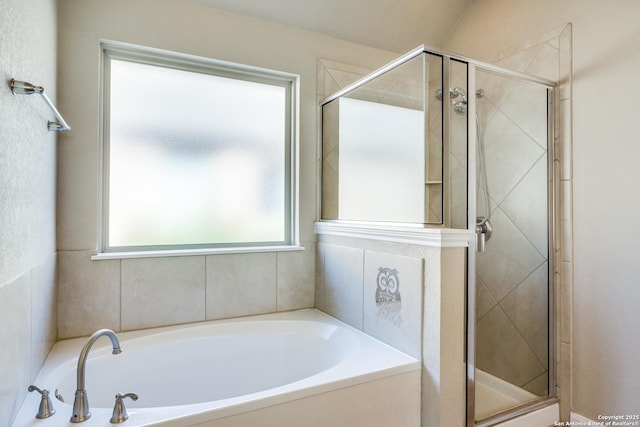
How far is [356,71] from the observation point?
2609 mm

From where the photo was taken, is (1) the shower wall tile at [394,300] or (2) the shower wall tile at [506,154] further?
(2) the shower wall tile at [506,154]

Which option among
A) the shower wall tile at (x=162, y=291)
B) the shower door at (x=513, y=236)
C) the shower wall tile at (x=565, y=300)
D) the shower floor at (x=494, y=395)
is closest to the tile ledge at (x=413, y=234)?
the shower door at (x=513, y=236)

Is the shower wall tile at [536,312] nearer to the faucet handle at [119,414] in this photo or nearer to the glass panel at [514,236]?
the glass panel at [514,236]

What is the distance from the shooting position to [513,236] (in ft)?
6.56

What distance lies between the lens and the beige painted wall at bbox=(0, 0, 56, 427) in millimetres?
1082

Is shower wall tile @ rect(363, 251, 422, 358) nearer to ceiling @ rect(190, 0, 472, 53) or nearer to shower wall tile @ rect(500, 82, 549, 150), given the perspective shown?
shower wall tile @ rect(500, 82, 549, 150)

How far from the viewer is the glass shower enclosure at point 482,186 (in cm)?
168

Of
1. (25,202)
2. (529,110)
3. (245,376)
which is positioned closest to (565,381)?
(529,110)

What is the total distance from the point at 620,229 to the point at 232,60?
2.22 meters

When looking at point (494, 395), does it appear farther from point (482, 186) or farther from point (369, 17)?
point (369, 17)

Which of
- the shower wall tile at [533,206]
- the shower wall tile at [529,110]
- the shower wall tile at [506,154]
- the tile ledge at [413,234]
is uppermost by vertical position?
the shower wall tile at [529,110]

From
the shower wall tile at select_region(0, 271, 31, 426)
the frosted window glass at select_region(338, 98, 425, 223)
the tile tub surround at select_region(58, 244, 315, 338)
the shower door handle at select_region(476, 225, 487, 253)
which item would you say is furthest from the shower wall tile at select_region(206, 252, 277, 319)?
the shower door handle at select_region(476, 225, 487, 253)

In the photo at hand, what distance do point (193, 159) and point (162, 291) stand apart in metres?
0.78

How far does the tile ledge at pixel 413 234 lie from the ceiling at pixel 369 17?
1317 millimetres
